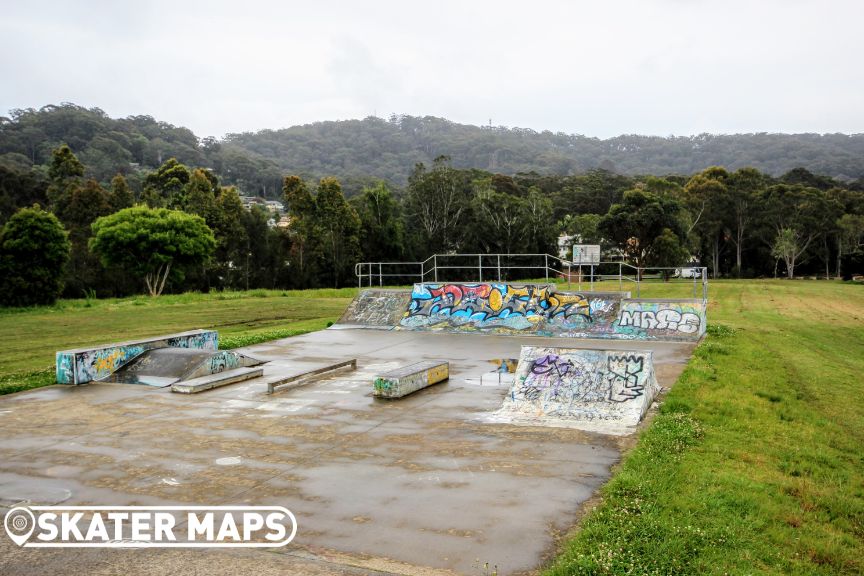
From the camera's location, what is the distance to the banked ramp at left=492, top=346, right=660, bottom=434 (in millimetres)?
9531

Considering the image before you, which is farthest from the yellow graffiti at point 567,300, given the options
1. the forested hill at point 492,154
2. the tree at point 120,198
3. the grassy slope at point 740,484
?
the forested hill at point 492,154

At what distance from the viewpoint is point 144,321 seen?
25078 millimetres

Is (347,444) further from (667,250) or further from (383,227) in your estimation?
(383,227)

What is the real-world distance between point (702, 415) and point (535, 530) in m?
4.97

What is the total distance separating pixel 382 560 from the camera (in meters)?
5.16

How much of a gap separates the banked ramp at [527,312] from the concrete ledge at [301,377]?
6.63 meters

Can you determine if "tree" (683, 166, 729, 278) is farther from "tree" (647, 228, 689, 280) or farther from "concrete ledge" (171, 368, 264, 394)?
"concrete ledge" (171, 368, 264, 394)

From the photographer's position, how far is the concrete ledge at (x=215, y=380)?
11.9 metres

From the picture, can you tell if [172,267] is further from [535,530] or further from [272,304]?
[535,530]

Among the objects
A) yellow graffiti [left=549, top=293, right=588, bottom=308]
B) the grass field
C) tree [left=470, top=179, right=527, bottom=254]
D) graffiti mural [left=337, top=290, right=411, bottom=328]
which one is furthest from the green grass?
tree [left=470, top=179, right=527, bottom=254]

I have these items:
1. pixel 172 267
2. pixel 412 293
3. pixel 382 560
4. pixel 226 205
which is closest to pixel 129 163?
pixel 226 205

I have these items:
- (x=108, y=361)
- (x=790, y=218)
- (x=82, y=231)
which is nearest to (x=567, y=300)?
(x=108, y=361)

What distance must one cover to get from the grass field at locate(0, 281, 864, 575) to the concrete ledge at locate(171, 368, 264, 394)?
3.40 m

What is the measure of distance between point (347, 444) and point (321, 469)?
106cm
